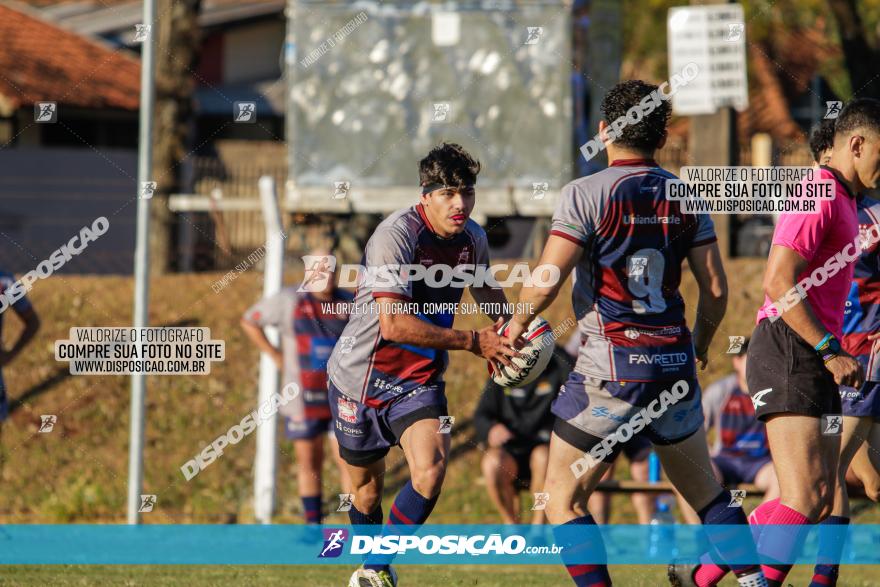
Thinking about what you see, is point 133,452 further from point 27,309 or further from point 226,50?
point 226,50

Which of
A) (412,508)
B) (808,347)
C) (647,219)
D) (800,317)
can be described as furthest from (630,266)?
(412,508)

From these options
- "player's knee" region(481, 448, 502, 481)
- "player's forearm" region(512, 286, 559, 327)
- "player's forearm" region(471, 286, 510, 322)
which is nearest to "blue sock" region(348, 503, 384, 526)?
"player's forearm" region(471, 286, 510, 322)

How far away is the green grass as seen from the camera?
7613 millimetres

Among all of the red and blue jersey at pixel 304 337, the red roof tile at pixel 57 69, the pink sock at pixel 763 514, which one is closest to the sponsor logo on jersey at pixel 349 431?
the pink sock at pixel 763 514

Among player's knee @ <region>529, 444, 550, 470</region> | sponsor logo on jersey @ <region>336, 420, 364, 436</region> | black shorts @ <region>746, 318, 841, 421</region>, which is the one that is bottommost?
player's knee @ <region>529, 444, 550, 470</region>

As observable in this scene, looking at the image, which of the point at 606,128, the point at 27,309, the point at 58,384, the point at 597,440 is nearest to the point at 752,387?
the point at 597,440

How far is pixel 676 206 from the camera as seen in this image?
5.88 meters

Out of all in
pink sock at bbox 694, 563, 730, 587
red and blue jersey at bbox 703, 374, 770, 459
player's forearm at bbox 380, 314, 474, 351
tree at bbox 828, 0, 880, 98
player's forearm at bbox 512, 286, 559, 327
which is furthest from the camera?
tree at bbox 828, 0, 880, 98

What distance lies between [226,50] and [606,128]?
1100 inches

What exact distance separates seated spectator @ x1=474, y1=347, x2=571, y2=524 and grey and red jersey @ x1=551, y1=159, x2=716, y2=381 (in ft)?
14.4

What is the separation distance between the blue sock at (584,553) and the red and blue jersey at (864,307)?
Result: 1.95 metres

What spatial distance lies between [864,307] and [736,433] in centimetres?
355

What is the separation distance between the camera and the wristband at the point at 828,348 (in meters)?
5.81

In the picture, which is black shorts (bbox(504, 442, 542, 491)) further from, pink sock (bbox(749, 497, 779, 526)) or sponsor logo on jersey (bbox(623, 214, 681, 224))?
sponsor logo on jersey (bbox(623, 214, 681, 224))
